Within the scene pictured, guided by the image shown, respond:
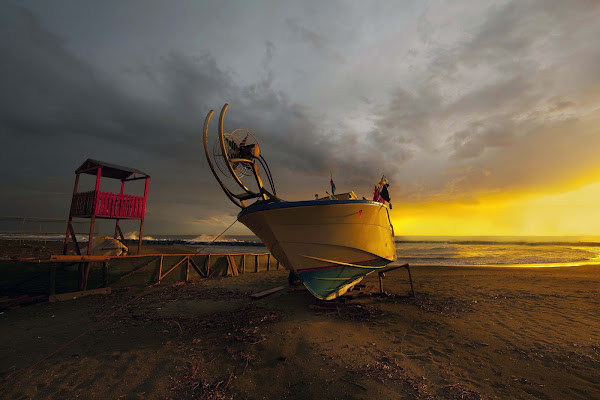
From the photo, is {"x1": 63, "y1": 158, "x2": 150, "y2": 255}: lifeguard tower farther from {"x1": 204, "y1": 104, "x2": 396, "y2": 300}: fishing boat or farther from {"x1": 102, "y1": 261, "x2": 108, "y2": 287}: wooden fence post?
{"x1": 204, "y1": 104, "x2": 396, "y2": 300}: fishing boat

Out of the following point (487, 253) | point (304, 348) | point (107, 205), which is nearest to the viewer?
point (304, 348)

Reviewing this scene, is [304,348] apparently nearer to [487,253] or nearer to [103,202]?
[103,202]

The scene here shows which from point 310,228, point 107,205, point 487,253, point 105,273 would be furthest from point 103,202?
point 487,253

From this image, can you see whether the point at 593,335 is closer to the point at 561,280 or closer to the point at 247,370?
the point at 247,370

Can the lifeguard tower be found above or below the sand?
above

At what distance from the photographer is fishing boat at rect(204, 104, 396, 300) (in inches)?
305

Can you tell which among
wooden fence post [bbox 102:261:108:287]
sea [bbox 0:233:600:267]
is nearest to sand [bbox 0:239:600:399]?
wooden fence post [bbox 102:261:108:287]

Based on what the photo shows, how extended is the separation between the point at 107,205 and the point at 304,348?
12.1 m

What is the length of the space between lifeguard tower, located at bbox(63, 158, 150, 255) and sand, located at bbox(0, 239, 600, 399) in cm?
417

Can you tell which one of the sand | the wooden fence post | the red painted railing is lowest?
the sand

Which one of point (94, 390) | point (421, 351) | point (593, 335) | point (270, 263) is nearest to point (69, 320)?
point (94, 390)

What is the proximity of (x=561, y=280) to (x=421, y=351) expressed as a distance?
14.5 meters

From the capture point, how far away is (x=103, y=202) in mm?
12023

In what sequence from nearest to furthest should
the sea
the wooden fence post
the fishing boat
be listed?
1. the fishing boat
2. the wooden fence post
3. the sea
